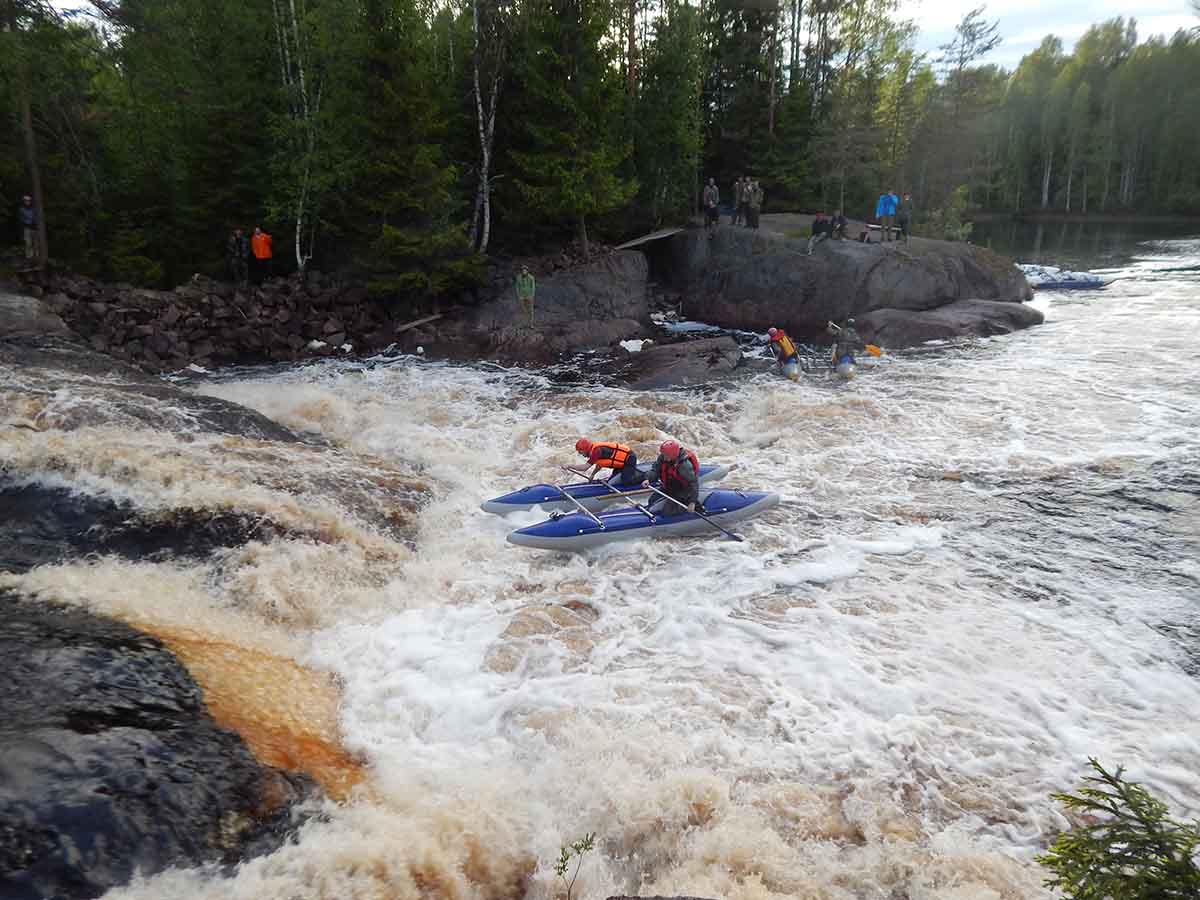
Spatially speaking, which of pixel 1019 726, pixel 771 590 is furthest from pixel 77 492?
pixel 1019 726

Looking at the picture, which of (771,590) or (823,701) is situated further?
(771,590)

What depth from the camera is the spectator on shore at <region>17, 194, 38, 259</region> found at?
1548cm

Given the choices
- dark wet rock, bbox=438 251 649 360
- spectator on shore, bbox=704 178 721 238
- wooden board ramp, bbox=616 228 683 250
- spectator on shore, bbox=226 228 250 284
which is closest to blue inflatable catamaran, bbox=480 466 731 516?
dark wet rock, bbox=438 251 649 360

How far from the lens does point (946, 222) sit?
28.7 metres

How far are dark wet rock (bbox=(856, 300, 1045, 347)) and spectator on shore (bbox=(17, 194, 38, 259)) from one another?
1946cm

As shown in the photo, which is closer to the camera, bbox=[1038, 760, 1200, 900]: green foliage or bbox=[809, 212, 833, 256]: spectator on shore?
bbox=[1038, 760, 1200, 900]: green foliage

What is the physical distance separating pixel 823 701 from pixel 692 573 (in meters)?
2.47

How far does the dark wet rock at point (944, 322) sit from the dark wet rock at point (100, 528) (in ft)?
52.9

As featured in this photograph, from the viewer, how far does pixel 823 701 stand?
6281 millimetres

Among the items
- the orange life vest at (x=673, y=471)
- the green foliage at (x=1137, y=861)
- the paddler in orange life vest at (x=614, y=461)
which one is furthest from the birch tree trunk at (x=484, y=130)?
the green foliage at (x=1137, y=861)

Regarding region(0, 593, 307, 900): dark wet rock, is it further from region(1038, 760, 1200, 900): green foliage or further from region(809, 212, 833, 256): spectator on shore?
region(809, 212, 833, 256): spectator on shore

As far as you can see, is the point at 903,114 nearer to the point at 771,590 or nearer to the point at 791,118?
the point at 791,118

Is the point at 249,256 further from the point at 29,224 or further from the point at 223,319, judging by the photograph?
the point at 29,224

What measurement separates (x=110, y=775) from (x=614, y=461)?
21.6 feet
